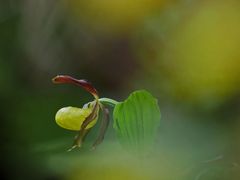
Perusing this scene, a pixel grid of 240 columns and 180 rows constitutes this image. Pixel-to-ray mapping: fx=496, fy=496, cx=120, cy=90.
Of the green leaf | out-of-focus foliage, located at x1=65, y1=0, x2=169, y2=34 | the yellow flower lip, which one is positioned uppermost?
out-of-focus foliage, located at x1=65, y1=0, x2=169, y2=34

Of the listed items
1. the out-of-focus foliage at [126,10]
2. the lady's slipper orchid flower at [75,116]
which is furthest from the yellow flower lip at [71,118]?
the out-of-focus foliage at [126,10]

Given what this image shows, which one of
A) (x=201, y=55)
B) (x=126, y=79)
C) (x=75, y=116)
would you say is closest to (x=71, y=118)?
(x=75, y=116)

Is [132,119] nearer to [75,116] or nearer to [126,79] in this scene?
[75,116]

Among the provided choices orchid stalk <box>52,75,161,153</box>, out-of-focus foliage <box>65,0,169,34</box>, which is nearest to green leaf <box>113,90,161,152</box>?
orchid stalk <box>52,75,161,153</box>

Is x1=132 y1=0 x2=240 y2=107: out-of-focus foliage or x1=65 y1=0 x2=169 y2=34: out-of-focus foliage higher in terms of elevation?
x1=65 y1=0 x2=169 y2=34: out-of-focus foliage

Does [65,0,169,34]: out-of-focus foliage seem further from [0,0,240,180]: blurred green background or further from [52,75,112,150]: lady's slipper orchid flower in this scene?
[52,75,112,150]: lady's slipper orchid flower

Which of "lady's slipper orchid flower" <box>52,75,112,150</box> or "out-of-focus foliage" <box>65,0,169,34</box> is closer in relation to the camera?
"lady's slipper orchid flower" <box>52,75,112,150</box>
